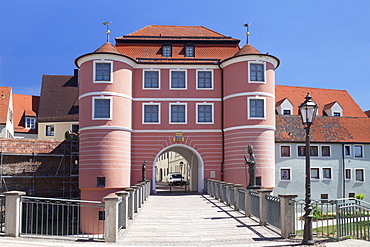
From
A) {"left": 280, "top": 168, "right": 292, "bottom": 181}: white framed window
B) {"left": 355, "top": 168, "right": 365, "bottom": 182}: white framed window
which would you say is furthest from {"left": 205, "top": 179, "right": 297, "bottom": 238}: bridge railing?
{"left": 355, "top": 168, "right": 365, "bottom": 182}: white framed window

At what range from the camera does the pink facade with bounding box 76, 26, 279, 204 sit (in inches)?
1300

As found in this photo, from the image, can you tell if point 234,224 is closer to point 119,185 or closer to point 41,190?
point 119,185

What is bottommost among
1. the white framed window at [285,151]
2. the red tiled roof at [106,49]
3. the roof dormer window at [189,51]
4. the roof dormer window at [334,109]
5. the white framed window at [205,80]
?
the white framed window at [285,151]

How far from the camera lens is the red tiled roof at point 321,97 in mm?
51906

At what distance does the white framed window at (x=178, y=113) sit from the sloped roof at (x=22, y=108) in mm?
26590

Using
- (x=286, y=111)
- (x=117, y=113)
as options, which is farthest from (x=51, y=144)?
(x=286, y=111)

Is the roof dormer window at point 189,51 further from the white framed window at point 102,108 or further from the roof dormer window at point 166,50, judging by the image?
the white framed window at point 102,108

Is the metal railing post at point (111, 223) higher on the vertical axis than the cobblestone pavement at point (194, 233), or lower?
higher

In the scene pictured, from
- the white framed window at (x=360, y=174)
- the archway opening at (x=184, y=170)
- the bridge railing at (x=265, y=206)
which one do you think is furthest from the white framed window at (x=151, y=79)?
the white framed window at (x=360, y=174)

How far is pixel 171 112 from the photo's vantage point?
3553 centimetres

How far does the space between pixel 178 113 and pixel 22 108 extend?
30024 millimetres

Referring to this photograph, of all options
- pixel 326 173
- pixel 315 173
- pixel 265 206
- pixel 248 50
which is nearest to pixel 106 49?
pixel 248 50

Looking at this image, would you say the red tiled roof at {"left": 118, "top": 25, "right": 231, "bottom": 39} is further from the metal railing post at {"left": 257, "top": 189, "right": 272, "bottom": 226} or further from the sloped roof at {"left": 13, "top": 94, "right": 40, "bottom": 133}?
the metal railing post at {"left": 257, "top": 189, "right": 272, "bottom": 226}

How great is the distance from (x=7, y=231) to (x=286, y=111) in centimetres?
4066
